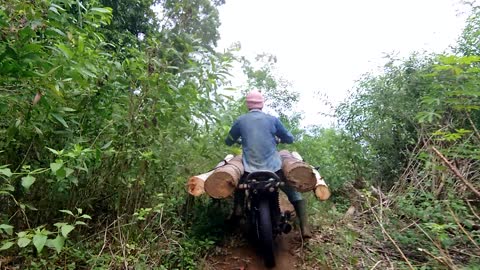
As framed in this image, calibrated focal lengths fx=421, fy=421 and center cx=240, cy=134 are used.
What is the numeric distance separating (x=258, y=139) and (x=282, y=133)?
1.71ft

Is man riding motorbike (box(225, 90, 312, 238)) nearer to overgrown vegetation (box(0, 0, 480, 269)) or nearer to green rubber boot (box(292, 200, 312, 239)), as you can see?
green rubber boot (box(292, 200, 312, 239))

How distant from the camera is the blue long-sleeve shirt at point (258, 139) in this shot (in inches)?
188

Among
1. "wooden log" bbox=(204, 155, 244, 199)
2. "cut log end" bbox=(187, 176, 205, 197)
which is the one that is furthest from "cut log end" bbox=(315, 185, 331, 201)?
"cut log end" bbox=(187, 176, 205, 197)

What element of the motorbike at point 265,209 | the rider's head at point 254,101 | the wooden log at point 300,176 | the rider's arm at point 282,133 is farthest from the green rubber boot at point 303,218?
the rider's head at point 254,101

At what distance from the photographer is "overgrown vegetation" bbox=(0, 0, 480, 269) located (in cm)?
299

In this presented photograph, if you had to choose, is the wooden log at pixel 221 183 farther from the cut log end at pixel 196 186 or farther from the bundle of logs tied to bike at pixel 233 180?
the cut log end at pixel 196 186

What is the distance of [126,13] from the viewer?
1116 centimetres

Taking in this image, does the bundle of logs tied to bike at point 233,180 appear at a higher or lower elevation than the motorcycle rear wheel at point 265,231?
higher

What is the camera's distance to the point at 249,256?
4777 mm

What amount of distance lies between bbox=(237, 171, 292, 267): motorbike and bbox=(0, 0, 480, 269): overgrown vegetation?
523mm

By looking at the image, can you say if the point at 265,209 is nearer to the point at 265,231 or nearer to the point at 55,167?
the point at 265,231

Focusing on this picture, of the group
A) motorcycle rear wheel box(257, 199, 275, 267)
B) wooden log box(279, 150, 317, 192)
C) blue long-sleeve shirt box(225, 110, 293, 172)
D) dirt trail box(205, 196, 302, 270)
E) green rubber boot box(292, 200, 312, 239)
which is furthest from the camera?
green rubber boot box(292, 200, 312, 239)

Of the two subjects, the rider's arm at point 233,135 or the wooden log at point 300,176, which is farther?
the rider's arm at point 233,135

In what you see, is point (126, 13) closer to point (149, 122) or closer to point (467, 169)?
point (149, 122)
